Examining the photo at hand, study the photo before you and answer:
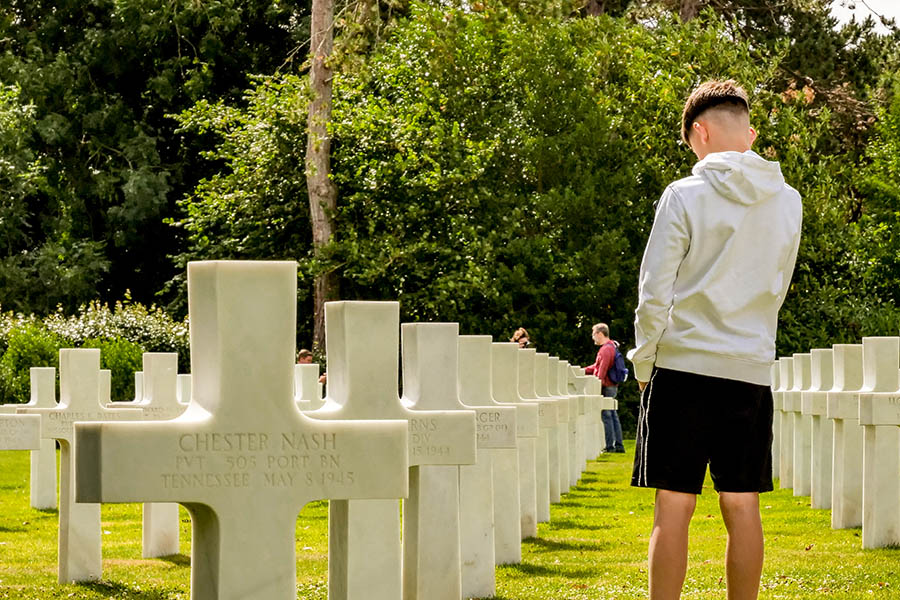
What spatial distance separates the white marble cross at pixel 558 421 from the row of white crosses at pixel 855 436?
2.09 meters

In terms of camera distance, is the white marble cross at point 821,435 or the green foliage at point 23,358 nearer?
the white marble cross at point 821,435

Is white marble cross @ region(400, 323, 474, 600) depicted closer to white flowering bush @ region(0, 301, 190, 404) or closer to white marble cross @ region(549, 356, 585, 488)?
white marble cross @ region(549, 356, 585, 488)

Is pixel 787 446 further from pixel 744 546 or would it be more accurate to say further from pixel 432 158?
pixel 432 158

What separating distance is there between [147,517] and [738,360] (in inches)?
216

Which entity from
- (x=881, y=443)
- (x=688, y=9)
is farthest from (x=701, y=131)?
(x=688, y=9)

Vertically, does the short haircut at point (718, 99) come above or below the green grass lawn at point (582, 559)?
above

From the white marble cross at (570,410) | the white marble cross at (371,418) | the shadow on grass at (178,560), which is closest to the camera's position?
the white marble cross at (371,418)

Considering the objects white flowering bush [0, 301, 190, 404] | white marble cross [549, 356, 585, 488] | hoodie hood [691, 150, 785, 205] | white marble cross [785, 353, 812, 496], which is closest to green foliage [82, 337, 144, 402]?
white flowering bush [0, 301, 190, 404]

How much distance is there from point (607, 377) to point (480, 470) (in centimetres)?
1583

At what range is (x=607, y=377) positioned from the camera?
2383 cm

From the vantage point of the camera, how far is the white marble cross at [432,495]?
274 inches

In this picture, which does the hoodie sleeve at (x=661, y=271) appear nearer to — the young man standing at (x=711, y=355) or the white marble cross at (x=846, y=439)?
the young man standing at (x=711, y=355)

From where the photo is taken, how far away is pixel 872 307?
30.5m

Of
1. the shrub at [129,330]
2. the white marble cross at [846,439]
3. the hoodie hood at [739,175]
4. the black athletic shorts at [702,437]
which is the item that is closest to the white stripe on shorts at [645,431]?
the black athletic shorts at [702,437]
